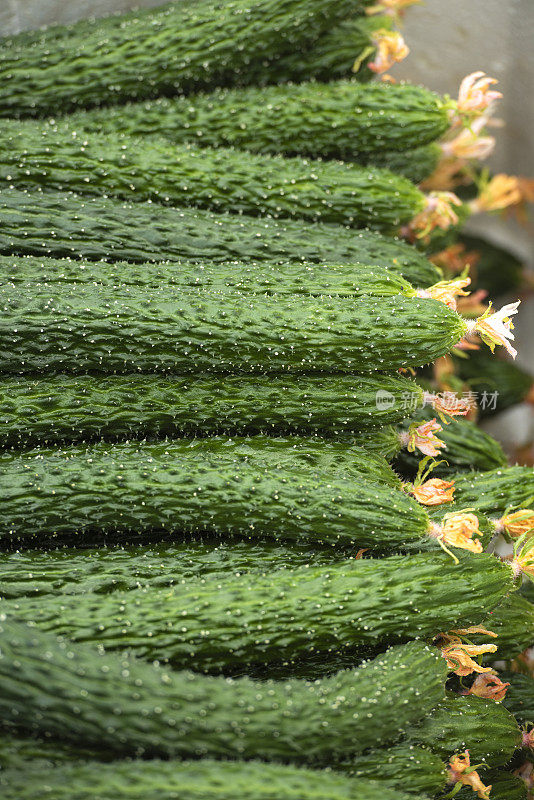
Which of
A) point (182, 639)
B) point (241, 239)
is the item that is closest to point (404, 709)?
point (182, 639)

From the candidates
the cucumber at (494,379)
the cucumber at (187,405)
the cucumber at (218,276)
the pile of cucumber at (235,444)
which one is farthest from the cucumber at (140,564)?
the cucumber at (494,379)

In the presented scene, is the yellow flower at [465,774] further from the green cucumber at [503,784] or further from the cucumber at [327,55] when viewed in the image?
the cucumber at [327,55]

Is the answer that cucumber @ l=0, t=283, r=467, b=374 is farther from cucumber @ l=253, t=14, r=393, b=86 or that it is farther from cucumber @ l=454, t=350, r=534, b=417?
cucumber @ l=454, t=350, r=534, b=417

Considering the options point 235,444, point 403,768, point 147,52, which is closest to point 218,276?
point 235,444

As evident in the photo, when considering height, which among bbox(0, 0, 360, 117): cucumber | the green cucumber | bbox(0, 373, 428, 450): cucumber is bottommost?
the green cucumber

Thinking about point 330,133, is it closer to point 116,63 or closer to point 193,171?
point 193,171

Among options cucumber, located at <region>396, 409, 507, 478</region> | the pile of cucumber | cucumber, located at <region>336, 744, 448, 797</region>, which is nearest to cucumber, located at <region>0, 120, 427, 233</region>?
the pile of cucumber

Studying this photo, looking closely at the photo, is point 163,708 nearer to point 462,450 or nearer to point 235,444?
point 235,444
